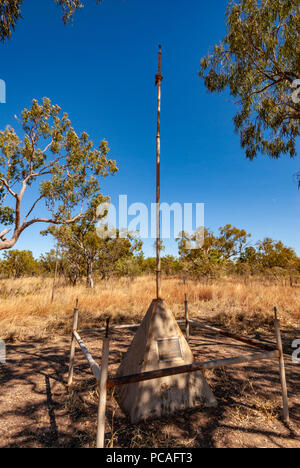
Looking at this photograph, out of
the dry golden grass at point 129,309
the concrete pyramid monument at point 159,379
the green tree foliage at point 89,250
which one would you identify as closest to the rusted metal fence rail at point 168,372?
the concrete pyramid monument at point 159,379

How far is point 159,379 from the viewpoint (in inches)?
108

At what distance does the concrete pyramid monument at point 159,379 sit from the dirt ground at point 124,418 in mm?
117

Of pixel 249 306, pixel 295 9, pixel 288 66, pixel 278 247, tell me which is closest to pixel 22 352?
pixel 249 306

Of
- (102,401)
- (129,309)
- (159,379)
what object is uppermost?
(102,401)

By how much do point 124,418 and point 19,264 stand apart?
2845 cm

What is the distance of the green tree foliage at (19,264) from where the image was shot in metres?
24.7

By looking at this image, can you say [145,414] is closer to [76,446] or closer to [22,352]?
[76,446]

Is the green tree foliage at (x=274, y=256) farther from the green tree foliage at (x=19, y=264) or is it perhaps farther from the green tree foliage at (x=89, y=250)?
the green tree foliage at (x=19, y=264)

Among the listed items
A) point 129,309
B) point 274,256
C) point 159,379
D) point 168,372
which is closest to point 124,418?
point 159,379

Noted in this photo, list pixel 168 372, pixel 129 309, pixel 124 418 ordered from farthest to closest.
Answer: pixel 129 309 → pixel 124 418 → pixel 168 372

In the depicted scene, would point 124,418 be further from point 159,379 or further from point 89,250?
point 89,250

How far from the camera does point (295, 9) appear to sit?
654 centimetres

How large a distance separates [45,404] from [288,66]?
10.2 m

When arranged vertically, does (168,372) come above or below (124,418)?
above
